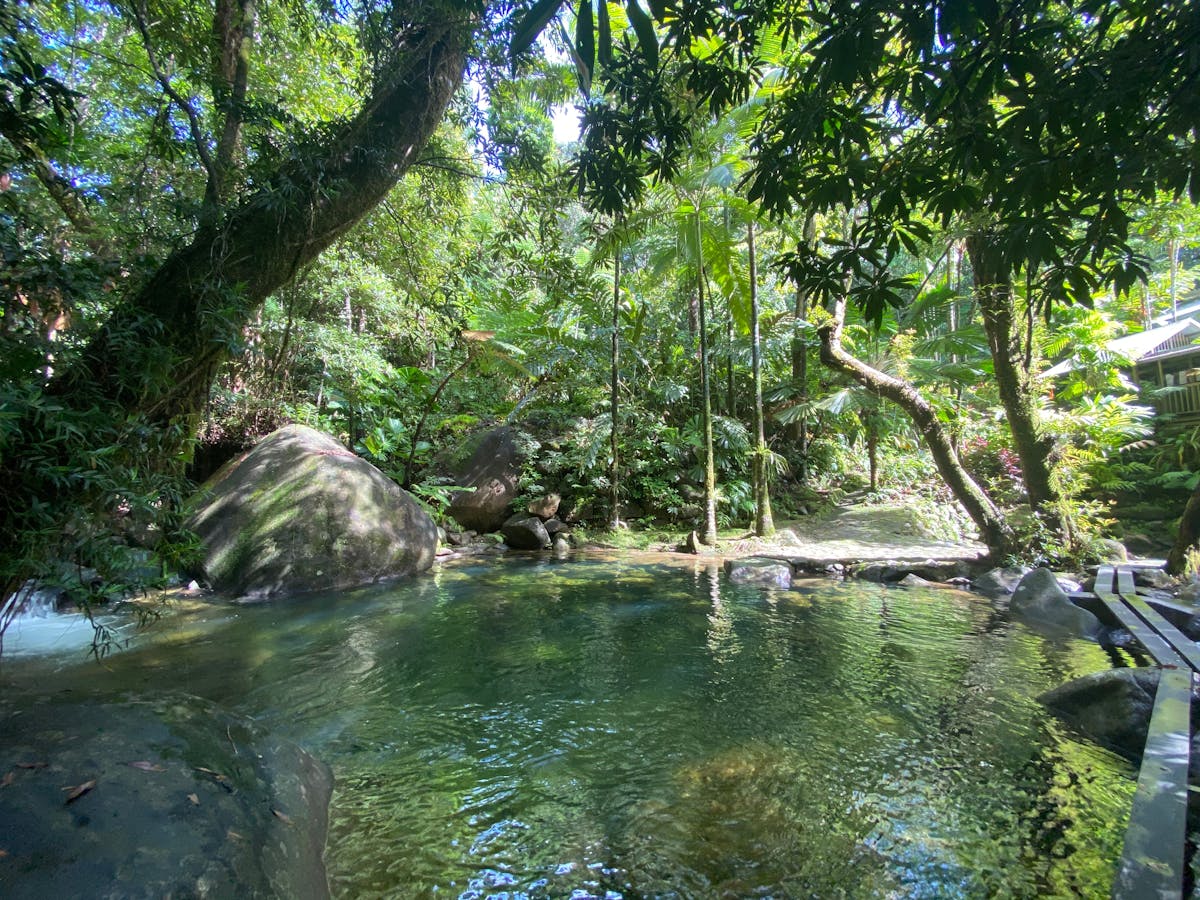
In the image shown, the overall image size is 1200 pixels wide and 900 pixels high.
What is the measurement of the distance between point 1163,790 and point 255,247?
200 inches

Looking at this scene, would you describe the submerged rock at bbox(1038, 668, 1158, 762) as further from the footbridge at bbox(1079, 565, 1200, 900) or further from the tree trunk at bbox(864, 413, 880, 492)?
the tree trunk at bbox(864, 413, 880, 492)

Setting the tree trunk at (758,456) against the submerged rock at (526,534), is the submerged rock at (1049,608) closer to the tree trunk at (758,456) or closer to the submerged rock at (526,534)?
the tree trunk at (758,456)

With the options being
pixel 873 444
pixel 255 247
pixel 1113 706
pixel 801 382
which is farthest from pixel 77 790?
pixel 873 444

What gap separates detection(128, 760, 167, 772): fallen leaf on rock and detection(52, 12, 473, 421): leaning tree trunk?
1634mm

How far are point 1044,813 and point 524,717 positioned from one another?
2664 millimetres

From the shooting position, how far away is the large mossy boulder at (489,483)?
465 inches

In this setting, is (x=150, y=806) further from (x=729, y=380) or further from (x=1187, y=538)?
(x=729, y=380)

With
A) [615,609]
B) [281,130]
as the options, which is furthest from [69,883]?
[615,609]

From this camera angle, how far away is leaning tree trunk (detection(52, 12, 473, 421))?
9.23ft

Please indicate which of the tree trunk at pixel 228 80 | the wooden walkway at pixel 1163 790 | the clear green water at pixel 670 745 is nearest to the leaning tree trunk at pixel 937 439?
the clear green water at pixel 670 745

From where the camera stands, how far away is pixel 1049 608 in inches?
231

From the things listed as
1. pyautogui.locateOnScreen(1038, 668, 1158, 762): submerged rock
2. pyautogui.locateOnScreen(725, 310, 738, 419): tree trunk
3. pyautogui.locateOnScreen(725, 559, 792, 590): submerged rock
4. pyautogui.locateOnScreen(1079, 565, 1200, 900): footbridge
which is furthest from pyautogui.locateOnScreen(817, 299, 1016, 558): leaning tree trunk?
pyautogui.locateOnScreen(1038, 668, 1158, 762): submerged rock

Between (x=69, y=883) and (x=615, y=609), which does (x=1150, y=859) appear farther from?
(x=615, y=609)

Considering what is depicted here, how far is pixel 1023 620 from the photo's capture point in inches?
234
